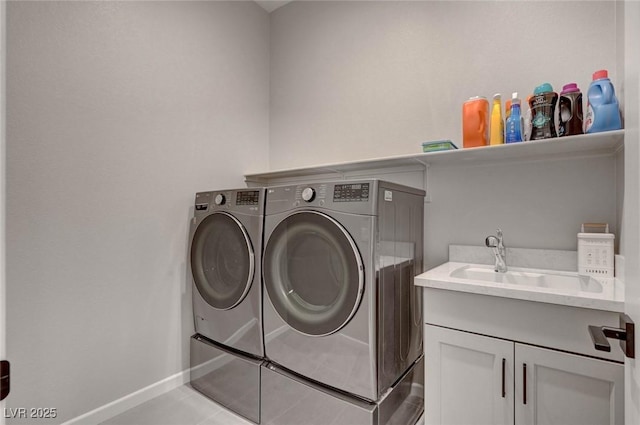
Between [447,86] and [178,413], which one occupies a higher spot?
[447,86]

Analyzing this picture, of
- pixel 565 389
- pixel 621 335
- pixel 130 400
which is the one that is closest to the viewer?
pixel 621 335

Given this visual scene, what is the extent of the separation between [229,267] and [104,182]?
890 millimetres

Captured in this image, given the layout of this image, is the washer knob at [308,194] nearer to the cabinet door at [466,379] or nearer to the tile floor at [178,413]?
the cabinet door at [466,379]

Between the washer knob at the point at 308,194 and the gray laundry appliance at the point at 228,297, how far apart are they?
31 cm

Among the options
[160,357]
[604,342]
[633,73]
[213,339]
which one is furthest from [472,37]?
[160,357]

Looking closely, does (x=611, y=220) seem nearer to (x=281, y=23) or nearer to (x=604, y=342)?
(x=604, y=342)

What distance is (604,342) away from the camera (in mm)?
630

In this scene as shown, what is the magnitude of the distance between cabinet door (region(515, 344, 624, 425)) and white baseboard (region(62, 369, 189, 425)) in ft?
6.77

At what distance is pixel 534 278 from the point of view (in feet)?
5.41

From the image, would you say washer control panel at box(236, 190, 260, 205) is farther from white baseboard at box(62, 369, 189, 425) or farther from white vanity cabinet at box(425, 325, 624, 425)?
white baseboard at box(62, 369, 189, 425)

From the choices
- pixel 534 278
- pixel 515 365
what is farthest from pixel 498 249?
pixel 515 365

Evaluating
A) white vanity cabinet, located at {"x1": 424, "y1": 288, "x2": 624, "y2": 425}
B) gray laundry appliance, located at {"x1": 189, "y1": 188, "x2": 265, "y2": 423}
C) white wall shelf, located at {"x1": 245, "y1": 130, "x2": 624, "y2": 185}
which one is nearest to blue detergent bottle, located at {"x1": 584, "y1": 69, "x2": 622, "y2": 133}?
white wall shelf, located at {"x1": 245, "y1": 130, "x2": 624, "y2": 185}

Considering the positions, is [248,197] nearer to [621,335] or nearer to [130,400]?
[130,400]

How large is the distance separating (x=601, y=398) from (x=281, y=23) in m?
3.34
